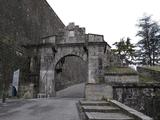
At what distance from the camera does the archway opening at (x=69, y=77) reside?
22.1 meters

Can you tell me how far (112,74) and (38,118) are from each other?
10148 millimetres

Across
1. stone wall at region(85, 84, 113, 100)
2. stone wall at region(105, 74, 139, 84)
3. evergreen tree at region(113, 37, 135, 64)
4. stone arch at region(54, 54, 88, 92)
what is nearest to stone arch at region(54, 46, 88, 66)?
stone arch at region(54, 54, 88, 92)

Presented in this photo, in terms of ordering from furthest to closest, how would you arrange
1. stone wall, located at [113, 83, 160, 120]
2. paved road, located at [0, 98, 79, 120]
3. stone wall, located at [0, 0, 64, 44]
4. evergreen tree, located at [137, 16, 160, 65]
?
evergreen tree, located at [137, 16, 160, 65] < stone wall, located at [0, 0, 64, 44] < stone wall, located at [113, 83, 160, 120] < paved road, located at [0, 98, 79, 120]

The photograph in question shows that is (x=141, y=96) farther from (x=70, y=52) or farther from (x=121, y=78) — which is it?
(x=70, y=52)

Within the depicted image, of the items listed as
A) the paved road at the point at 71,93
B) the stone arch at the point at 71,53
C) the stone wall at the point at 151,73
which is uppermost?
the stone arch at the point at 71,53

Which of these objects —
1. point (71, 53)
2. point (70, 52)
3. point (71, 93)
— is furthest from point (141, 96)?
point (71, 93)

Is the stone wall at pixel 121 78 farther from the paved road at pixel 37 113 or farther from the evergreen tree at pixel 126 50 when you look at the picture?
the evergreen tree at pixel 126 50

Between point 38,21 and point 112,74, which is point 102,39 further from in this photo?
point 38,21

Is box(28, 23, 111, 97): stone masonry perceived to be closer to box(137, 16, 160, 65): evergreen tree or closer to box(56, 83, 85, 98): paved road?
box(56, 83, 85, 98): paved road

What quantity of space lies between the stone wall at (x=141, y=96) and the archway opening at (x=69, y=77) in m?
7.12

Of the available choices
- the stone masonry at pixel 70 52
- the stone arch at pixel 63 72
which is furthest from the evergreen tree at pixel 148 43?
the stone masonry at pixel 70 52

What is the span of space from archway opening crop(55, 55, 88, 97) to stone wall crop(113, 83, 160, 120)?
712 cm

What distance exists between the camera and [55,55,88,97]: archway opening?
72.6ft

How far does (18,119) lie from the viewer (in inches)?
258
